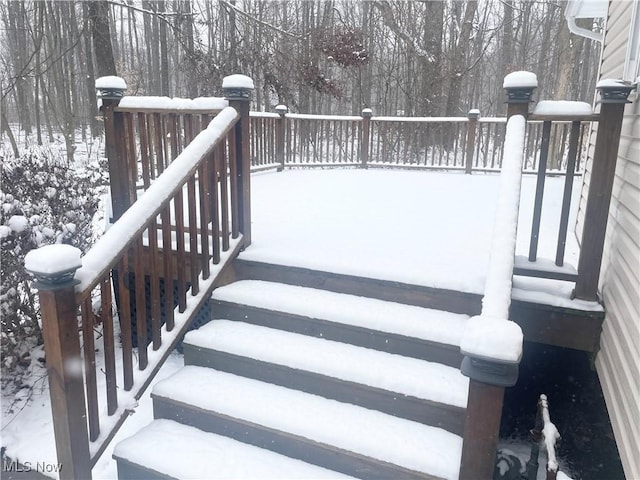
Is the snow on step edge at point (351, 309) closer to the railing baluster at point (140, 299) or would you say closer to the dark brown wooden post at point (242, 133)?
the dark brown wooden post at point (242, 133)

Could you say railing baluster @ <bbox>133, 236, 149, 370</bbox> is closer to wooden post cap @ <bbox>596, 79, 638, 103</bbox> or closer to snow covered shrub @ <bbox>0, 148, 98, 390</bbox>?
snow covered shrub @ <bbox>0, 148, 98, 390</bbox>

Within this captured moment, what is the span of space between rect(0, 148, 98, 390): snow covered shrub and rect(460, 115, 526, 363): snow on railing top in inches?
125

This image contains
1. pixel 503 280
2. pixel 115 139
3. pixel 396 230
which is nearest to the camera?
pixel 503 280

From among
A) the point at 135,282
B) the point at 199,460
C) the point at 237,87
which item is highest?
the point at 237,87

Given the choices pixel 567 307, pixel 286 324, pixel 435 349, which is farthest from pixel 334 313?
pixel 567 307

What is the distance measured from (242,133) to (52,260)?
1.53 metres

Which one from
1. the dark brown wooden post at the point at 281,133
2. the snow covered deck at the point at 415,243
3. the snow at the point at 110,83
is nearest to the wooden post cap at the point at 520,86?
the snow covered deck at the point at 415,243

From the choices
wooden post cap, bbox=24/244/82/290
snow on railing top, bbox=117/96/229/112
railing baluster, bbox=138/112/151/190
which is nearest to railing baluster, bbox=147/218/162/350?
wooden post cap, bbox=24/244/82/290

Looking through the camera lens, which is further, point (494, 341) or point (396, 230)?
point (396, 230)

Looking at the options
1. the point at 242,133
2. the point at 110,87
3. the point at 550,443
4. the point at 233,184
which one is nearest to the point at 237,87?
the point at 242,133

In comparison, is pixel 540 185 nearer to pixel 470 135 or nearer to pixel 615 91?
pixel 615 91

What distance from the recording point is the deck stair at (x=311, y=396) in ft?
6.91

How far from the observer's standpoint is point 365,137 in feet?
28.5

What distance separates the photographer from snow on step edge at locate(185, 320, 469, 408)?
2.23 metres
